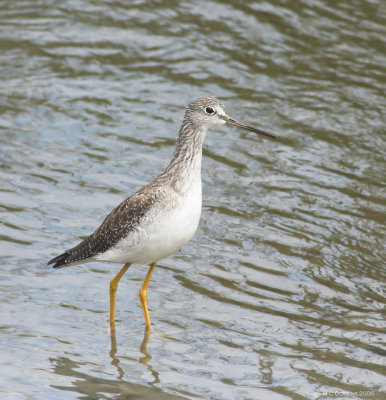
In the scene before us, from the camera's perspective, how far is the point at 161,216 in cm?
777

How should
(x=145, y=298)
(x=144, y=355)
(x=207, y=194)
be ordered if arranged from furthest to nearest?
1. (x=207, y=194)
2. (x=145, y=298)
3. (x=144, y=355)

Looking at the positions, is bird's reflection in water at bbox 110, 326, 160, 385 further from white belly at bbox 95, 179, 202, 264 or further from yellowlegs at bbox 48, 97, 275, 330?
white belly at bbox 95, 179, 202, 264

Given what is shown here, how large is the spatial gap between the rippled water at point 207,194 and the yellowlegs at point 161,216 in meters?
0.64

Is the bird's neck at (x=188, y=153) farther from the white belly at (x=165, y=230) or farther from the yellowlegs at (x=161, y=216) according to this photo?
the white belly at (x=165, y=230)

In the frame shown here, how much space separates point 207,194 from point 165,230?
3.63 metres

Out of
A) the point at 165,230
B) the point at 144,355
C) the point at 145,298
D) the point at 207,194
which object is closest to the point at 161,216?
the point at 165,230

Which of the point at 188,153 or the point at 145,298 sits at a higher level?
the point at 188,153

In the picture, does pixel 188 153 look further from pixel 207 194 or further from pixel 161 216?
pixel 207 194

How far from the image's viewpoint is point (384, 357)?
7711 millimetres

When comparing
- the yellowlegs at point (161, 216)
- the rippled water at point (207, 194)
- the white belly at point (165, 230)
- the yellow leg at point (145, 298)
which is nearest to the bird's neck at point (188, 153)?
the yellowlegs at point (161, 216)

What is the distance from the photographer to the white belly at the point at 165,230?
773cm

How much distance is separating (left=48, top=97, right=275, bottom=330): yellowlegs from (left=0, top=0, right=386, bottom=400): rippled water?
0.64 meters

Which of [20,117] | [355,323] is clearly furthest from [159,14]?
[355,323]

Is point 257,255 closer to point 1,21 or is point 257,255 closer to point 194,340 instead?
point 194,340
